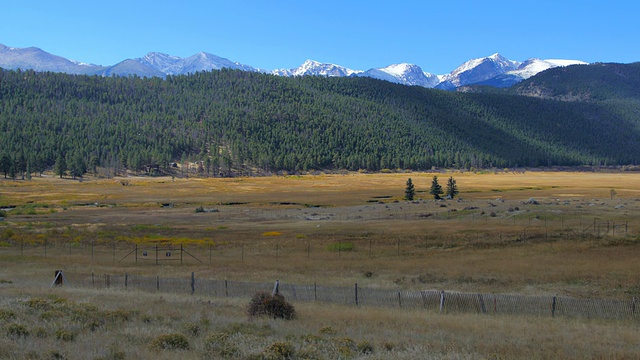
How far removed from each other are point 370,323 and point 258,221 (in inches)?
2039

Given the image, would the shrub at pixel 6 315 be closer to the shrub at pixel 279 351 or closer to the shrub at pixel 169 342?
the shrub at pixel 169 342

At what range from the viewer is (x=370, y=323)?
17.7 m

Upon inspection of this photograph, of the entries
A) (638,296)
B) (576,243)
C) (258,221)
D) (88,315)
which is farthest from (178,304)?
(258,221)

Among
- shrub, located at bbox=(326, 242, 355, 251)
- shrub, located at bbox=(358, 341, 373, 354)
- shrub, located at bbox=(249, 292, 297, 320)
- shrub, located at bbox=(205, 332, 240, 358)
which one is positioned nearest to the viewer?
shrub, located at bbox=(205, 332, 240, 358)

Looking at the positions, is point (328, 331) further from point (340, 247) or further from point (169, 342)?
point (340, 247)

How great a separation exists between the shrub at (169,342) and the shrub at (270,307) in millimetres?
5685

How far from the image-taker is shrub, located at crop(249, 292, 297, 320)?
18.4 metres

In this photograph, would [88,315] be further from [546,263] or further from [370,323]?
[546,263]

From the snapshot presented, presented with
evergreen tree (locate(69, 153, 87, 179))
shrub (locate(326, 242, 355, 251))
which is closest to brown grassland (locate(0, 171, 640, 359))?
shrub (locate(326, 242, 355, 251))

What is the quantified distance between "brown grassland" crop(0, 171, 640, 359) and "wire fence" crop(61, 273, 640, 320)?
1158 millimetres

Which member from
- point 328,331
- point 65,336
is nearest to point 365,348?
point 328,331

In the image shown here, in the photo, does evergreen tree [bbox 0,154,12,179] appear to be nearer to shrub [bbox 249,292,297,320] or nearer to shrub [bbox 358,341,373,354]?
shrub [bbox 249,292,297,320]

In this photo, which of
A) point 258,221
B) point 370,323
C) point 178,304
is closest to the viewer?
point 370,323

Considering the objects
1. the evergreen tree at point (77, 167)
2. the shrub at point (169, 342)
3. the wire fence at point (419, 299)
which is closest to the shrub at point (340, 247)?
the wire fence at point (419, 299)
